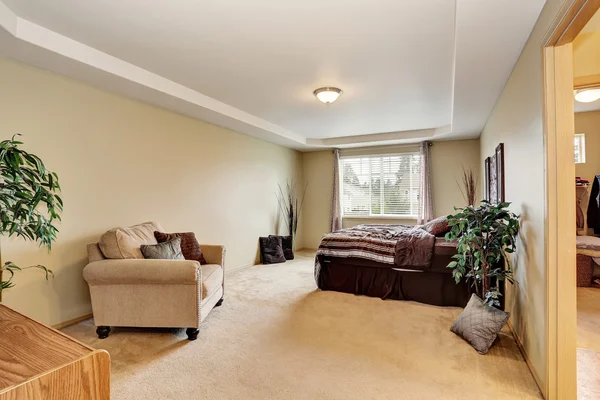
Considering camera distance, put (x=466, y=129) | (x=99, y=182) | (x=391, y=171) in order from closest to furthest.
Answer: (x=99, y=182) < (x=466, y=129) < (x=391, y=171)

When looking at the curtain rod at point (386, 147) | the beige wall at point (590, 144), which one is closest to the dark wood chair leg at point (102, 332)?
the curtain rod at point (386, 147)

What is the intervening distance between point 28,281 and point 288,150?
508 centimetres

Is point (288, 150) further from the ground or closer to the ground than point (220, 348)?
further from the ground

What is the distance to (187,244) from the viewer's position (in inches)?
135

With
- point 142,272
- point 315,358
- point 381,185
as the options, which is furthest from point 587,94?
point 142,272

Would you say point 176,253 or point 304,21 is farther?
point 176,253

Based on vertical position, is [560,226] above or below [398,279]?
above

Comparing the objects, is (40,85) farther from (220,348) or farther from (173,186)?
(220,348)

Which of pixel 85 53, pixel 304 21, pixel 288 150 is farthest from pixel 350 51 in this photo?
pixel 288 150

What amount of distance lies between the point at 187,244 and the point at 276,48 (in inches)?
85.3

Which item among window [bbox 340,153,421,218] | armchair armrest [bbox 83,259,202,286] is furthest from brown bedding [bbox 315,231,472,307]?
window [bbox 340,153,421,218]

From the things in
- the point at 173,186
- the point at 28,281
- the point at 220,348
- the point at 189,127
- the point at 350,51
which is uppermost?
the point at 350,51

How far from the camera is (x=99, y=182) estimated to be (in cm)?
331

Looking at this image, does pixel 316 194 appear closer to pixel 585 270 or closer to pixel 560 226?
pixel 585 270
